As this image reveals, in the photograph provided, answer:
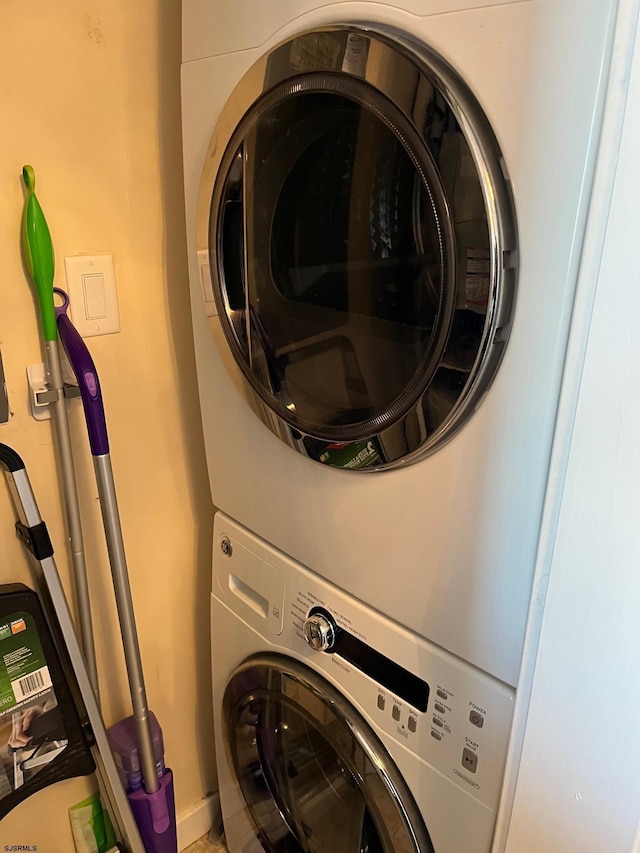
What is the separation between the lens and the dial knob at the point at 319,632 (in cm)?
96

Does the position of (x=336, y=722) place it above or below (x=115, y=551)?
below

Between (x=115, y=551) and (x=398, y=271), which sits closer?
(x=398, y=271)

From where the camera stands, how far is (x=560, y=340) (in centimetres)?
61

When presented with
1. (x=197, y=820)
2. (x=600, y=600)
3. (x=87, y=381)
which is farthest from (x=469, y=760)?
(x=197, y=820)

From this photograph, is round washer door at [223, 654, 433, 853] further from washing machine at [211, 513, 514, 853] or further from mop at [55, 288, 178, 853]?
mop at [55, 288, 178, 853]

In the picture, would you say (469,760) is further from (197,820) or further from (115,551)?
(197,820)

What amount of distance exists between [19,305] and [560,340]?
79 centimetres

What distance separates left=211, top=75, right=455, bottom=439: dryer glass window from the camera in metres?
0.70

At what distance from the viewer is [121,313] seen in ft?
3.72

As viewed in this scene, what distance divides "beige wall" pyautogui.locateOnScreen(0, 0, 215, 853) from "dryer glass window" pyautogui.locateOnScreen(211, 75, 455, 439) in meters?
0.26

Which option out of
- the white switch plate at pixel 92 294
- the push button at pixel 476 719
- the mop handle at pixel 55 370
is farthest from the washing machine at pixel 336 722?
the white switch plate at pixel 92 294

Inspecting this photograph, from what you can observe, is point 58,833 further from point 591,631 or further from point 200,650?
A: point 591,631

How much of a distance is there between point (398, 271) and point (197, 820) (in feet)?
4.42

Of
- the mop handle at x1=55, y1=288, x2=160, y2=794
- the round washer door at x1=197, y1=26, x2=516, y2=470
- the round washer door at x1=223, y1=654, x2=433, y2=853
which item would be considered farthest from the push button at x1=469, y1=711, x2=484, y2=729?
the mop handle at x1=55, y1=288, x2=160, y2=794
